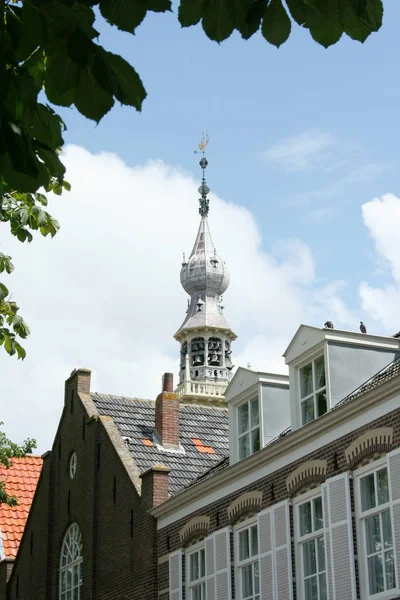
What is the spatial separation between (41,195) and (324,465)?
7334 millimetres

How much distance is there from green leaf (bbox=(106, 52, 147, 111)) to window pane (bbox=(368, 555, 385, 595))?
12.6 metres

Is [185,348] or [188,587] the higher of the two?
[185,348]

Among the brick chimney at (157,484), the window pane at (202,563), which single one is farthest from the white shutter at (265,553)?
the brick chimney at (157,484)

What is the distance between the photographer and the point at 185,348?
9731cm

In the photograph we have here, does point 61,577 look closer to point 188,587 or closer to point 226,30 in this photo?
point 188,587

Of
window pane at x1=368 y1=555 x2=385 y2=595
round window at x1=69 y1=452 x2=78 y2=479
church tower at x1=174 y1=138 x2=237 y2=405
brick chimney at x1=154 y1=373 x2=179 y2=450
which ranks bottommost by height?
window pane at x1=368 y1=555 x2=385 y2=595


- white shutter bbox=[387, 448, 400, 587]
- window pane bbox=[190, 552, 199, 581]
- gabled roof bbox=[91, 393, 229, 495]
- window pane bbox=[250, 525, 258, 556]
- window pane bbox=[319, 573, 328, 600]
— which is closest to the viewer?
white shutter bbox=[387, 448, 400, 587]

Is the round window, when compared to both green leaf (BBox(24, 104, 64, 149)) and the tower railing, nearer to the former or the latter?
green leaf (BBox(24, 104, 64, 149))

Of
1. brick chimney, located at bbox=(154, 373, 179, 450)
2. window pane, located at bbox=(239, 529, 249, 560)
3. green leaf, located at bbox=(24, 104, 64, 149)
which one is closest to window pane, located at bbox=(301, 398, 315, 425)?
window pane, located at bbox=(239, 529, 249, 560)

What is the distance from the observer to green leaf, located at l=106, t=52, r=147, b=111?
4727mm

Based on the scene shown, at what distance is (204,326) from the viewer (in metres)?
95.2

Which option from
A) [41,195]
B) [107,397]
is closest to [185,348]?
[107,397]

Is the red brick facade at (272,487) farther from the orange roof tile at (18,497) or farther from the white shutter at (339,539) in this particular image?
the orange roof tile at (18,497)

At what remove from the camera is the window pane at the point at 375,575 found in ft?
53.0
